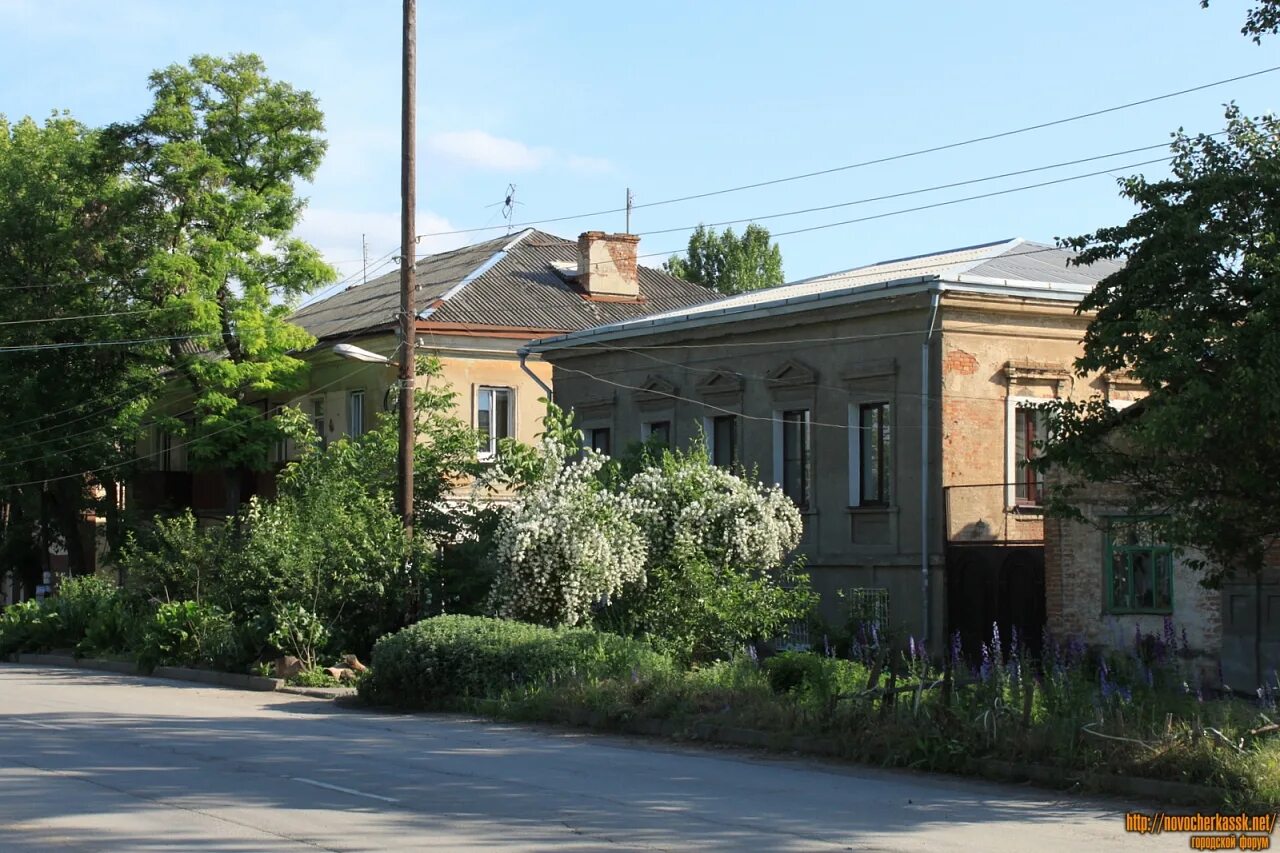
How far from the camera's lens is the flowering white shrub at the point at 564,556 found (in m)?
22.4

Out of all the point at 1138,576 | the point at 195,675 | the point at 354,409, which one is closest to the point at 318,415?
the point at 354,409

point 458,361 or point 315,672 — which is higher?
point 458,361

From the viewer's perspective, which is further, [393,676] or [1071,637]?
[1071,637]

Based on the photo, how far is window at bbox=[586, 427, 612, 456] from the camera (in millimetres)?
33969

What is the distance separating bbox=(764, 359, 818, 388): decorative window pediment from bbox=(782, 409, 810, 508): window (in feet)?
1.73

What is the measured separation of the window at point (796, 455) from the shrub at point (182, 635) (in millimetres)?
10386

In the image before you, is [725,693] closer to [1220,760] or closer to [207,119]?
[1220,760]

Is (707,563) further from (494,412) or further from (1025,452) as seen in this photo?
(494,412)

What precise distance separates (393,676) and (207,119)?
22336mm

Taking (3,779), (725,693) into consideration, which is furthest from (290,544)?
(3,779)

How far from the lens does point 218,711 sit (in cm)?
2019

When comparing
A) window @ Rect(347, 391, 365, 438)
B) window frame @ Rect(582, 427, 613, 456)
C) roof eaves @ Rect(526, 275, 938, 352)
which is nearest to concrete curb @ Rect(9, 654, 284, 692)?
window frame @ Rect(582, 427, 613, 456)

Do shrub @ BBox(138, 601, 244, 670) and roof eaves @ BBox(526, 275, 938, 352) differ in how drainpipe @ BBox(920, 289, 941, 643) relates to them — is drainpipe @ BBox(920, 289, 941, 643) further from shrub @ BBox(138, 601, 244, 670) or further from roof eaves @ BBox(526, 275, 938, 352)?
shrub @ BBox(138, 601, 244, 670)

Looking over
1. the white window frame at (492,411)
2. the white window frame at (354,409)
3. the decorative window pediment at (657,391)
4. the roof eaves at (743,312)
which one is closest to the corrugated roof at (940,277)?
Result: the roof eaves at (743,312)
